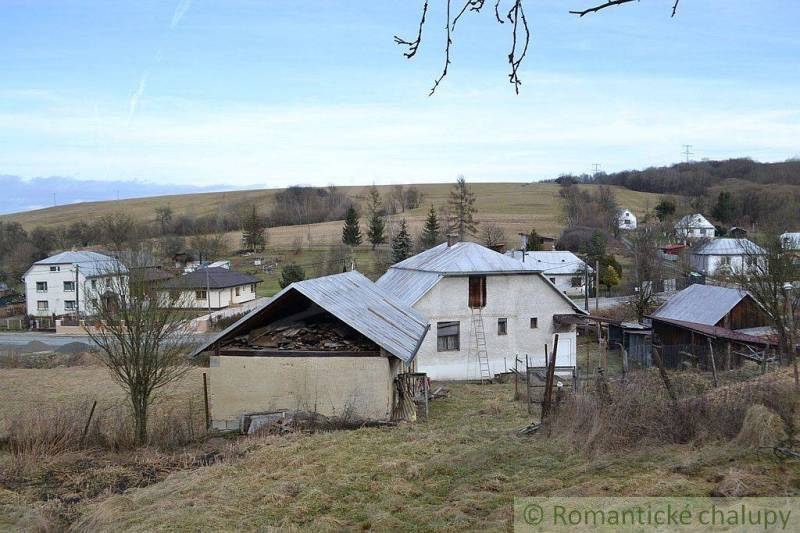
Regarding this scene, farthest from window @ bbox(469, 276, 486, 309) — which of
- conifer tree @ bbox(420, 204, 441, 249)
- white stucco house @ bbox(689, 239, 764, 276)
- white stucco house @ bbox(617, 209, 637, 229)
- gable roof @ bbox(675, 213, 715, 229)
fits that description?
white stucco house @ bbox(617, 209, 637, 229)

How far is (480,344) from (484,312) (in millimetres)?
1351

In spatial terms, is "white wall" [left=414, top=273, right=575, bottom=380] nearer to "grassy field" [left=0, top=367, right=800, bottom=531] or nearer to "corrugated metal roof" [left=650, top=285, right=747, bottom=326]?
"corrugated metal roof" [left=650, top=285, right=747, bottom=326]

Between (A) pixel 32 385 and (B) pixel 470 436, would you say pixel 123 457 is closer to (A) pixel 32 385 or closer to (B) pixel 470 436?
(B) pixel 470 436

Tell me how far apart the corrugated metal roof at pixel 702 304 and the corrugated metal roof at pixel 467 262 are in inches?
279

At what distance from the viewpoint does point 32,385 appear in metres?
24.4

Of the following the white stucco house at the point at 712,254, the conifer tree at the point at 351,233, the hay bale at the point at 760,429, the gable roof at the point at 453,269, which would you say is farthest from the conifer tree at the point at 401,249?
the hay bale at the point at 760,429

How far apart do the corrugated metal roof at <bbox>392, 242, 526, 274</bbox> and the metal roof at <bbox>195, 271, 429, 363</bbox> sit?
662 cm

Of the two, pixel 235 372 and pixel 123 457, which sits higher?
pixel 235 372

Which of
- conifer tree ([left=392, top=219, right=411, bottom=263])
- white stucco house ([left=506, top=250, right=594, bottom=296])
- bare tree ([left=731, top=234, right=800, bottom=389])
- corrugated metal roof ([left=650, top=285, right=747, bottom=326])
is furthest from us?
conifer tree ([left=392, top=219, right=411, bottom=263])

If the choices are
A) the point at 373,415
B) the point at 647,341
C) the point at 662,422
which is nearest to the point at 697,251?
the point at 647,341

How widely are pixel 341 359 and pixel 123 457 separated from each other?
5.03 metres

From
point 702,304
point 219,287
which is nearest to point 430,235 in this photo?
point 219,287

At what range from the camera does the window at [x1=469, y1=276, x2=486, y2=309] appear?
27.7 metres

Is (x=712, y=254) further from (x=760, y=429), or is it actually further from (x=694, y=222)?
(x=760, y=429)
